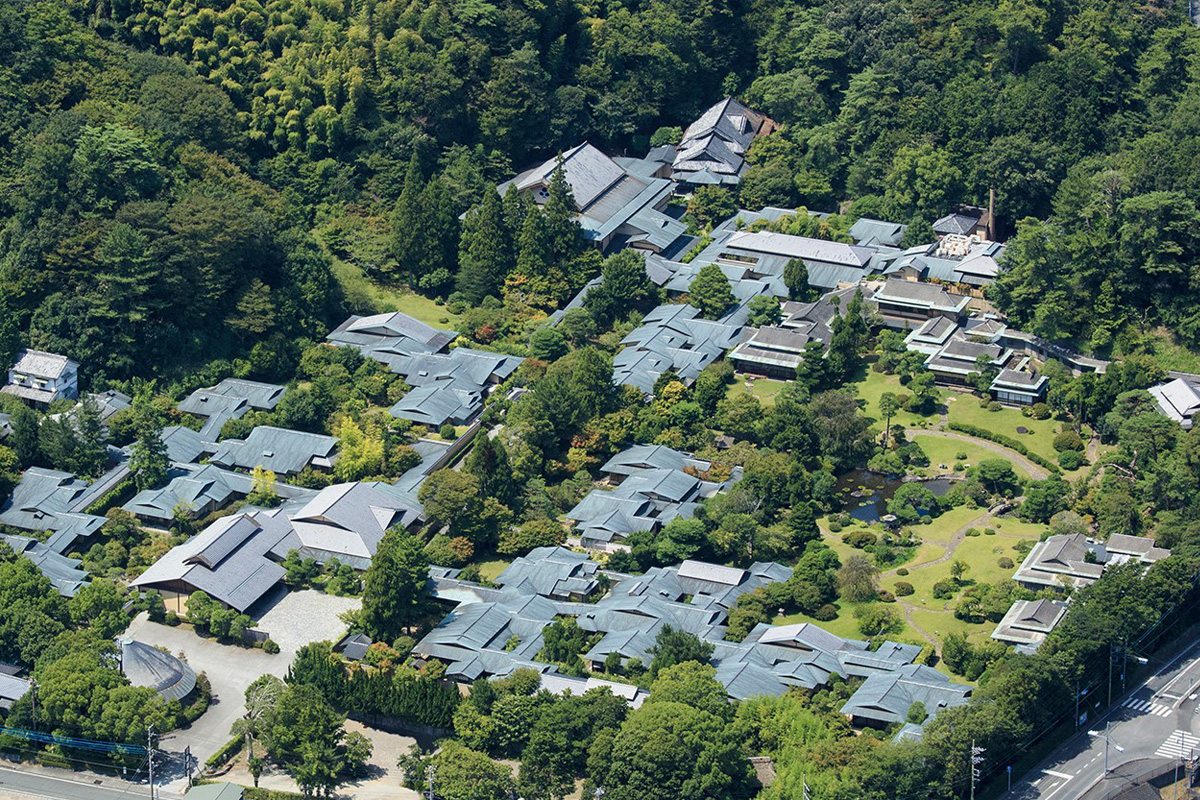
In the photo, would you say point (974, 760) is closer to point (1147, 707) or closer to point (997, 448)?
point (1147, 707)

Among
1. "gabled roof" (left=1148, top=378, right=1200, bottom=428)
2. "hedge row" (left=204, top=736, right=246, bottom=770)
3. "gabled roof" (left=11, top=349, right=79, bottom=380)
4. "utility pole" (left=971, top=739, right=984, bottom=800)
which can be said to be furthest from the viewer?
"gabled roof" (left=11, top=349, right=79, bottom=380)

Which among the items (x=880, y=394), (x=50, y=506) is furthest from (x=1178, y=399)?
(x=50, y=506)

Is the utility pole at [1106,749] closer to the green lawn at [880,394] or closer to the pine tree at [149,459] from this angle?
the green lawn at [880,394]

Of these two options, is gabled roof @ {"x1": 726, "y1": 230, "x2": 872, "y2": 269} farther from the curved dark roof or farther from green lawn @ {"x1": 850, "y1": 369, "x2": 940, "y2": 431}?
the curved dark roof

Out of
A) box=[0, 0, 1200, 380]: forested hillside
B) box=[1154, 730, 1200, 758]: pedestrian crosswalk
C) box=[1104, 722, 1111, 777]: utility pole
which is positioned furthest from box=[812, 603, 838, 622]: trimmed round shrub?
box=[0, 0, 1200, 380]: forested hillside

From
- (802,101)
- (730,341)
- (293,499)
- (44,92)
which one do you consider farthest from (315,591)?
(802,101)

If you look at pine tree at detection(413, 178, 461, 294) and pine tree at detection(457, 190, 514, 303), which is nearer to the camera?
pine tree at detection(457, 190, 514, 303)

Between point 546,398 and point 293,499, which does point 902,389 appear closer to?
point 546,398
